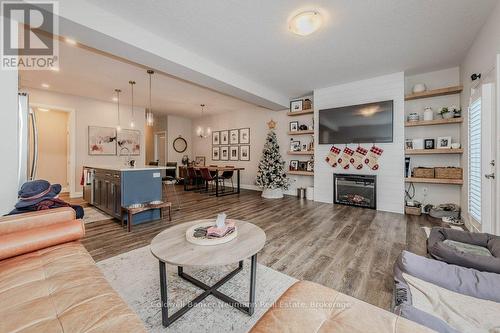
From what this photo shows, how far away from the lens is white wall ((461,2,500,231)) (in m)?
2.40

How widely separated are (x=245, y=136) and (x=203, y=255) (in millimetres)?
6226

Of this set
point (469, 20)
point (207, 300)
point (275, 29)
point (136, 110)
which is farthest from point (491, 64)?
point (136, 110)

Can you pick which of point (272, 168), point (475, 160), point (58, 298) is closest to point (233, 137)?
point (272, 168)

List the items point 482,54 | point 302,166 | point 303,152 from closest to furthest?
point 482,54
point 303,152
point 302,166

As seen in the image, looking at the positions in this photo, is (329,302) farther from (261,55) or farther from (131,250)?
(261,55)

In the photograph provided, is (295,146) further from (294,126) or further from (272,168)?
(272,168)

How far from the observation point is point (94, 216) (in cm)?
391

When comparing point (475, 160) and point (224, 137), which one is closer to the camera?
point (475, 160)

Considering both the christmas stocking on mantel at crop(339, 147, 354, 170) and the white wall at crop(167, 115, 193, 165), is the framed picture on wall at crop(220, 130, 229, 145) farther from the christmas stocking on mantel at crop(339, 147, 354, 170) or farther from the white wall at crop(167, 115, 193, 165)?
the christmas stocking on mantel at crop(339, 147, 354, 170)

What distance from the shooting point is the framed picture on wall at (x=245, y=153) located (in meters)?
7.35

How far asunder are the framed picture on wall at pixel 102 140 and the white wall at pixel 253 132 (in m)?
3.29

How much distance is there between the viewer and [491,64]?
253 cm

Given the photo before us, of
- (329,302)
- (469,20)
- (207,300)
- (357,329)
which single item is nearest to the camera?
(357,329)

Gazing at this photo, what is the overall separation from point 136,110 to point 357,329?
26.0 feet
